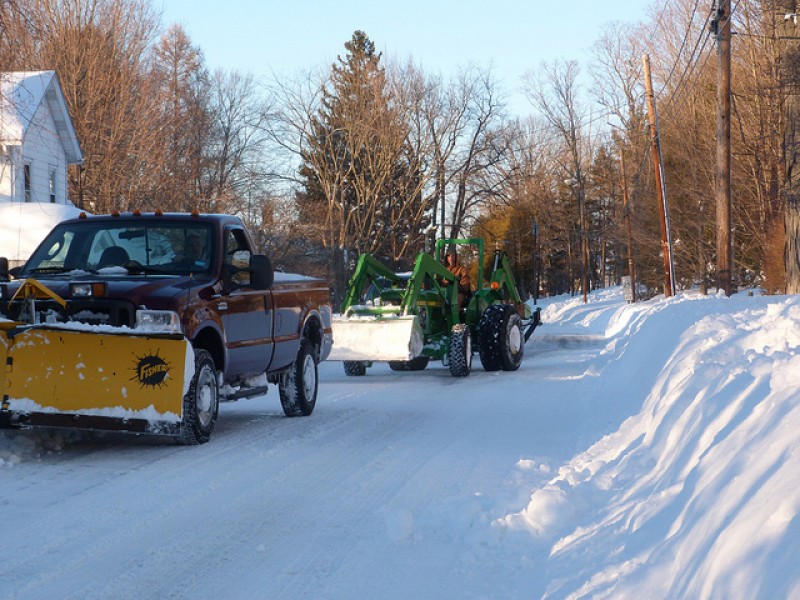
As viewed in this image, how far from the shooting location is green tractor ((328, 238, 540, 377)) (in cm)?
1688

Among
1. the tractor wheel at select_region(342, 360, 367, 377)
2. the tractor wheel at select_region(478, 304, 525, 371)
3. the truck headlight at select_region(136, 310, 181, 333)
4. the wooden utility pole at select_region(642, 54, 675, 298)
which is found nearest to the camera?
the truck headlight at select_region(136, 310, 181, 333)

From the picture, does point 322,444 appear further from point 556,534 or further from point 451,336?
point 451,336

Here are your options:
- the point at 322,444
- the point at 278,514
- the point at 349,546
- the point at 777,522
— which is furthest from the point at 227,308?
the point at 777,522

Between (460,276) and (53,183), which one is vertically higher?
(53,183)

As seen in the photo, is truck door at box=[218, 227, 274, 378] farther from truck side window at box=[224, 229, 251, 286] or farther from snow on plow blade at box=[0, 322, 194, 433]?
snow on plow blade at box=[0, 322, 194, 433]

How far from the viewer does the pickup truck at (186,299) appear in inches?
348

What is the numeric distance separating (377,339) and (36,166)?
22.7m

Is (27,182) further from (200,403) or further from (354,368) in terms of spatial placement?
(200,403)

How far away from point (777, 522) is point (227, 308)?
7.08 m

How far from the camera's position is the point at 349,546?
599cm

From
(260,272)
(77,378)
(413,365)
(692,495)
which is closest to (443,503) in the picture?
(692,495)

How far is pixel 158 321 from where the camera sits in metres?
8.89

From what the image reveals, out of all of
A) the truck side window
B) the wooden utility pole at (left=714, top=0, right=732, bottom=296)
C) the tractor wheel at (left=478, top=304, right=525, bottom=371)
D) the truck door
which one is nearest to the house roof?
the tractor wheel at (left=478, top=304, right=525, bottom=371)

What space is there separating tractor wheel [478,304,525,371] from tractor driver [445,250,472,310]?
476 mm
